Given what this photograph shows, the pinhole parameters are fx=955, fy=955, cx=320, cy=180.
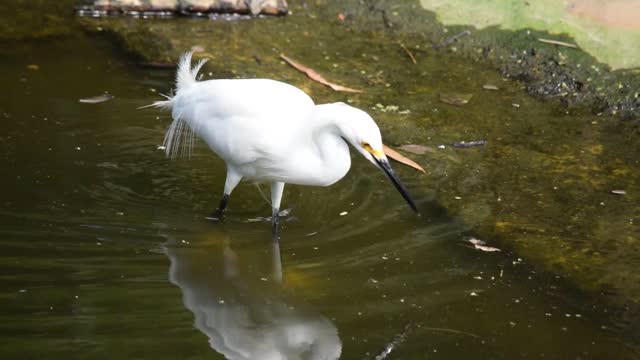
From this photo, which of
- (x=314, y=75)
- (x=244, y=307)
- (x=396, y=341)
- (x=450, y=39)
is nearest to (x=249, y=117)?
(x=244, y=307)

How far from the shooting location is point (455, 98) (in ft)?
21.6

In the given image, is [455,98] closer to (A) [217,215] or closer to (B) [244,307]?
(A) [217,215]

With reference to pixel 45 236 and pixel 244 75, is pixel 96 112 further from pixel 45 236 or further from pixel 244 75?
pixel 45 236

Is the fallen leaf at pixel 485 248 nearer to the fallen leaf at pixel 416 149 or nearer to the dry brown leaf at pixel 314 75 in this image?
the fallen leaf at pixel 416 149

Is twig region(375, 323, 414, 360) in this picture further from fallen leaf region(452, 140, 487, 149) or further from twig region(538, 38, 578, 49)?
twig region(538, 38, 578, 49)

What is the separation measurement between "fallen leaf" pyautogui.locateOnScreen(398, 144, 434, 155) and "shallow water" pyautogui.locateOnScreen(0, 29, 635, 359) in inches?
13.3

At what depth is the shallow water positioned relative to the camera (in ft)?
12.9

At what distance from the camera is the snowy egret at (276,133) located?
4398 mm

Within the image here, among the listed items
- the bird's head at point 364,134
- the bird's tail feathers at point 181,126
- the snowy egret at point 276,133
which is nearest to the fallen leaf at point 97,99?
the bird's tail feathers at point 181,126

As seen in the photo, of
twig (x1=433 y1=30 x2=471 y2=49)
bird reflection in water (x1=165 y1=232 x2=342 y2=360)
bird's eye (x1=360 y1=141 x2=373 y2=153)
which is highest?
bird's eye (x1=360 y1=141 x2=373 y2=153)

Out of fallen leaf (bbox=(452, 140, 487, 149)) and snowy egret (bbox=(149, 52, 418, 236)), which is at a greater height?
snowy egret (bbox=(149, 52, 418, 236))

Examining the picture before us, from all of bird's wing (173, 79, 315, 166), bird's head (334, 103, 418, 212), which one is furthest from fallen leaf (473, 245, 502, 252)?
bird's wing (173, 79, 315, 166)

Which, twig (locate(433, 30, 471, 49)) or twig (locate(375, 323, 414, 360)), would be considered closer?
twig (locate(375, 323, 414, 360))

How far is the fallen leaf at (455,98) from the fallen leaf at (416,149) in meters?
0.74
